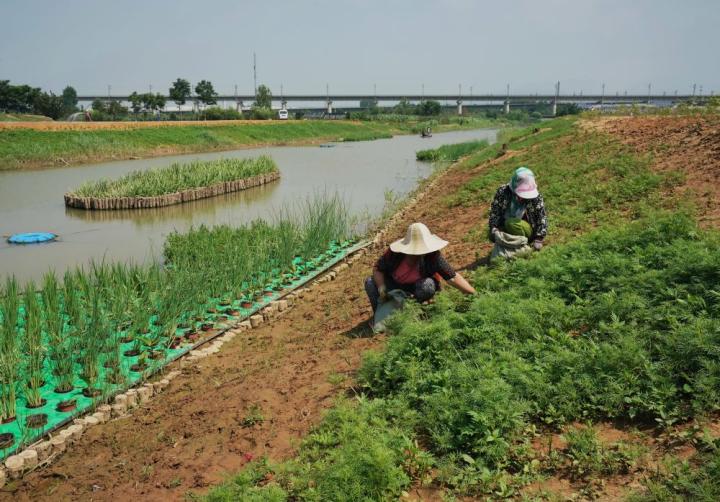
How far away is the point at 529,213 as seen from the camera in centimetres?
616

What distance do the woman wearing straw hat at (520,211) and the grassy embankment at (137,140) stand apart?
80.3 feet

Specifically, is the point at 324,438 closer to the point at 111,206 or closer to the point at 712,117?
the point at 712,117

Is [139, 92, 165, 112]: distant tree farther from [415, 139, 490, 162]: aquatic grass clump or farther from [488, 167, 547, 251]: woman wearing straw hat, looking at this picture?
[488, 167, 547, 251]: woman wearing straw hat

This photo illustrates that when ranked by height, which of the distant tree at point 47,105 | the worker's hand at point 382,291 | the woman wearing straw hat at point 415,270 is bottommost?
the worker's hand at point 382,291

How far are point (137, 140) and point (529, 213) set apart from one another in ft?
102

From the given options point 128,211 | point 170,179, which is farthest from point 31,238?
point 170,179

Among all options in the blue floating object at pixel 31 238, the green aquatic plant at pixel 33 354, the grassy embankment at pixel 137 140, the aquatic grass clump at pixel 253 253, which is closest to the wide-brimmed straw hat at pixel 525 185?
the aquatic grass clump at pixel 253 253

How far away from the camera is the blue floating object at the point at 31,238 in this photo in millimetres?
11617

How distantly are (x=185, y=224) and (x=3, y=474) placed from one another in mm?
10260

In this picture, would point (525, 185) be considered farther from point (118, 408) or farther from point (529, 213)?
point (118, 408)

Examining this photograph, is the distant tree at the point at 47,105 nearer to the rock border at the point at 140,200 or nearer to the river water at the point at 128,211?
the river water at the point at 128,211

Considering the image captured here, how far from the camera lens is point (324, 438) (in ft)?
11.4

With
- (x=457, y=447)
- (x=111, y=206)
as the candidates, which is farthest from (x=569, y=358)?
(x=111, y=206)

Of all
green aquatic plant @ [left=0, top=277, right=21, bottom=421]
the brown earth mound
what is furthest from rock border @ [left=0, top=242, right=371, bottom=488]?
the brown earth mound
